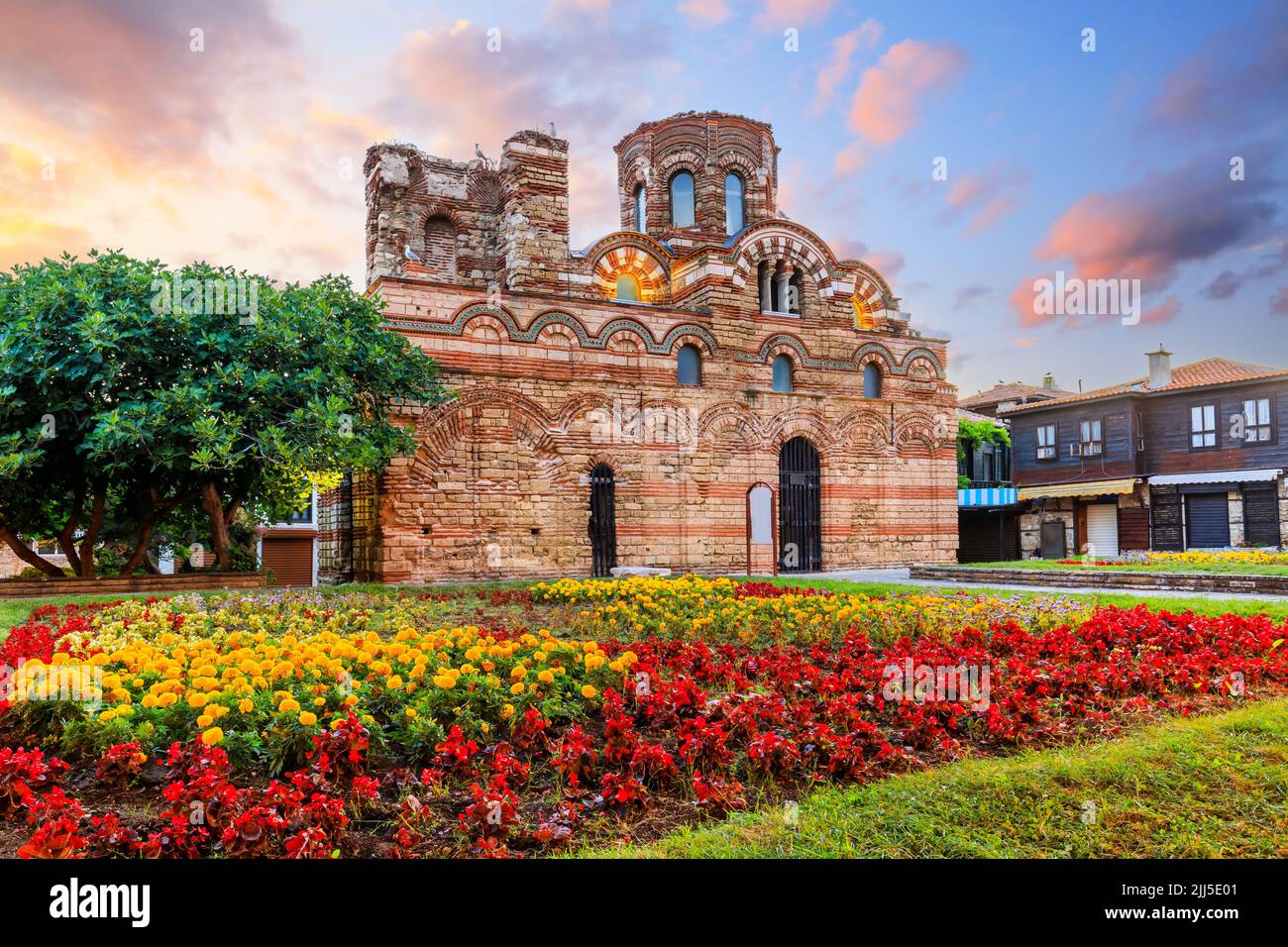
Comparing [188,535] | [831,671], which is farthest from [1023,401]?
[831,671]

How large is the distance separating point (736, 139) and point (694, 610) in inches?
785

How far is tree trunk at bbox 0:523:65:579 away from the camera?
14332 mm

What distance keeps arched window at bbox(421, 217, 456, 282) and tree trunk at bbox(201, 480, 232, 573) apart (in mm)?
10323

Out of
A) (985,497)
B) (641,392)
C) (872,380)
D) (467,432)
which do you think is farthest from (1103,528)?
(467,432)

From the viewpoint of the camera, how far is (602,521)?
62.5 feet

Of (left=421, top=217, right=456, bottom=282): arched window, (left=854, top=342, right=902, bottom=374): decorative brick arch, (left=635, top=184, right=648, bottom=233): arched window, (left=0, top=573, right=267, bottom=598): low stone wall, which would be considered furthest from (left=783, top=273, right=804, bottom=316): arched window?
(left=0, top=573, right=267, bottom=598): low stone wall

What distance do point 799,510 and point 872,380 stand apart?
4.30 metres

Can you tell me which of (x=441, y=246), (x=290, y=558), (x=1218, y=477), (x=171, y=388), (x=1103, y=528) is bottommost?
(x=290, y=558)

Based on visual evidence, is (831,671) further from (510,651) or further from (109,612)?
(109,612)

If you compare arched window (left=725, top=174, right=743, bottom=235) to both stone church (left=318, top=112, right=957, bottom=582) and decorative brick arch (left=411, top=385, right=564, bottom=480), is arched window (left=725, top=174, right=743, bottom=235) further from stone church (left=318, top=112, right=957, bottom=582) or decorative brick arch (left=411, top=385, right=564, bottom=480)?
decorative brick arch (left=411, top=385, right=564, bottom=480)

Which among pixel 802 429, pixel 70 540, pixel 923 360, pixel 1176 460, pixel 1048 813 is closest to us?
pixel 1048 813

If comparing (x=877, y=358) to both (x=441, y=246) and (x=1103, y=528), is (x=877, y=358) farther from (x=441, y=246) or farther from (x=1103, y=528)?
(x=1103, y=528)

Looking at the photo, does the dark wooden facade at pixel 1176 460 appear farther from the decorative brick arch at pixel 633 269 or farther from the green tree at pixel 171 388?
the green tree at pixel 171 388

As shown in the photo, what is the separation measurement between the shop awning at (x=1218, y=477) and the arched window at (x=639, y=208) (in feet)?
64.3
